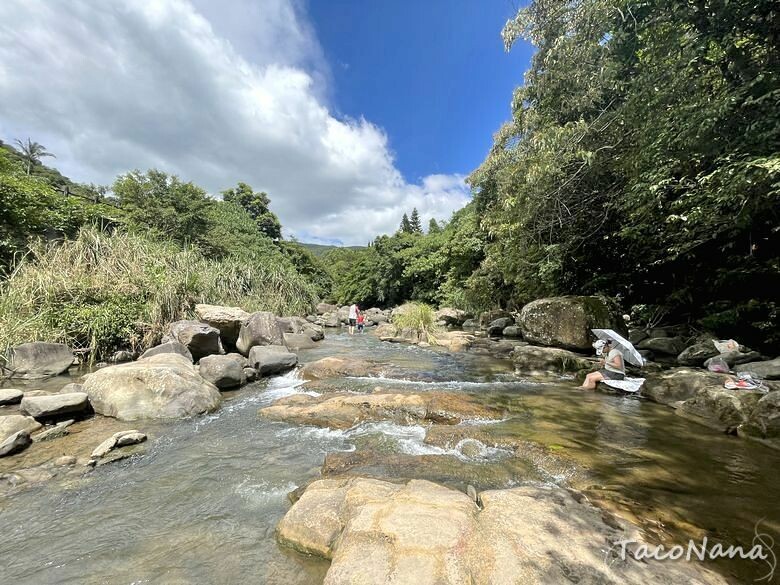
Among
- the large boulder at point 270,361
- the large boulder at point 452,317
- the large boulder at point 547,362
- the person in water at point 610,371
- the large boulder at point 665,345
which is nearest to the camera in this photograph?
the person in water at point 610,371

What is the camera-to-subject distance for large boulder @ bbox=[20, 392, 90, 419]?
5.18 metres

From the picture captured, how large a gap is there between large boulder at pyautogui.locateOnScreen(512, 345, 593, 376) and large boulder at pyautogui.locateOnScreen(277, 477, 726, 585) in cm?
660

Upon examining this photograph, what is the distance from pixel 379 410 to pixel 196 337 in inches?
247

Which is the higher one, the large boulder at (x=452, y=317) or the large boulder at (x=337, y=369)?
the large boulder at (x=452, y=317)

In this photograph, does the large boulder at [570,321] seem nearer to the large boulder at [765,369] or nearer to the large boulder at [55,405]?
the large boulder at [765,369]

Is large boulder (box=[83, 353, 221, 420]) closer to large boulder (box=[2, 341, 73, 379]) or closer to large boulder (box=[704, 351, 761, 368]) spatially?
large boulder (box=[2, 341, 73, 379])

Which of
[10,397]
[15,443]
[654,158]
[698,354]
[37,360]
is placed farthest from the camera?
[698,354]

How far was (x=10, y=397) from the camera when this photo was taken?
18.7 feet

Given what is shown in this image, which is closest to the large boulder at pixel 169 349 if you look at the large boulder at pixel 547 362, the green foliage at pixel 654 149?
the large boulder at pixel 547 362

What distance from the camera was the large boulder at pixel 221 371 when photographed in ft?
24.7

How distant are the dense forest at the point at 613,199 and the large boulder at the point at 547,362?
3.42 meters

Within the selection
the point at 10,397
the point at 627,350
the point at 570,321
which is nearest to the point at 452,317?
the point at 570,321

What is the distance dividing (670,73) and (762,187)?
2.77 m

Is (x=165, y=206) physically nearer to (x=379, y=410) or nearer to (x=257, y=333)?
(x=257, y=333)
